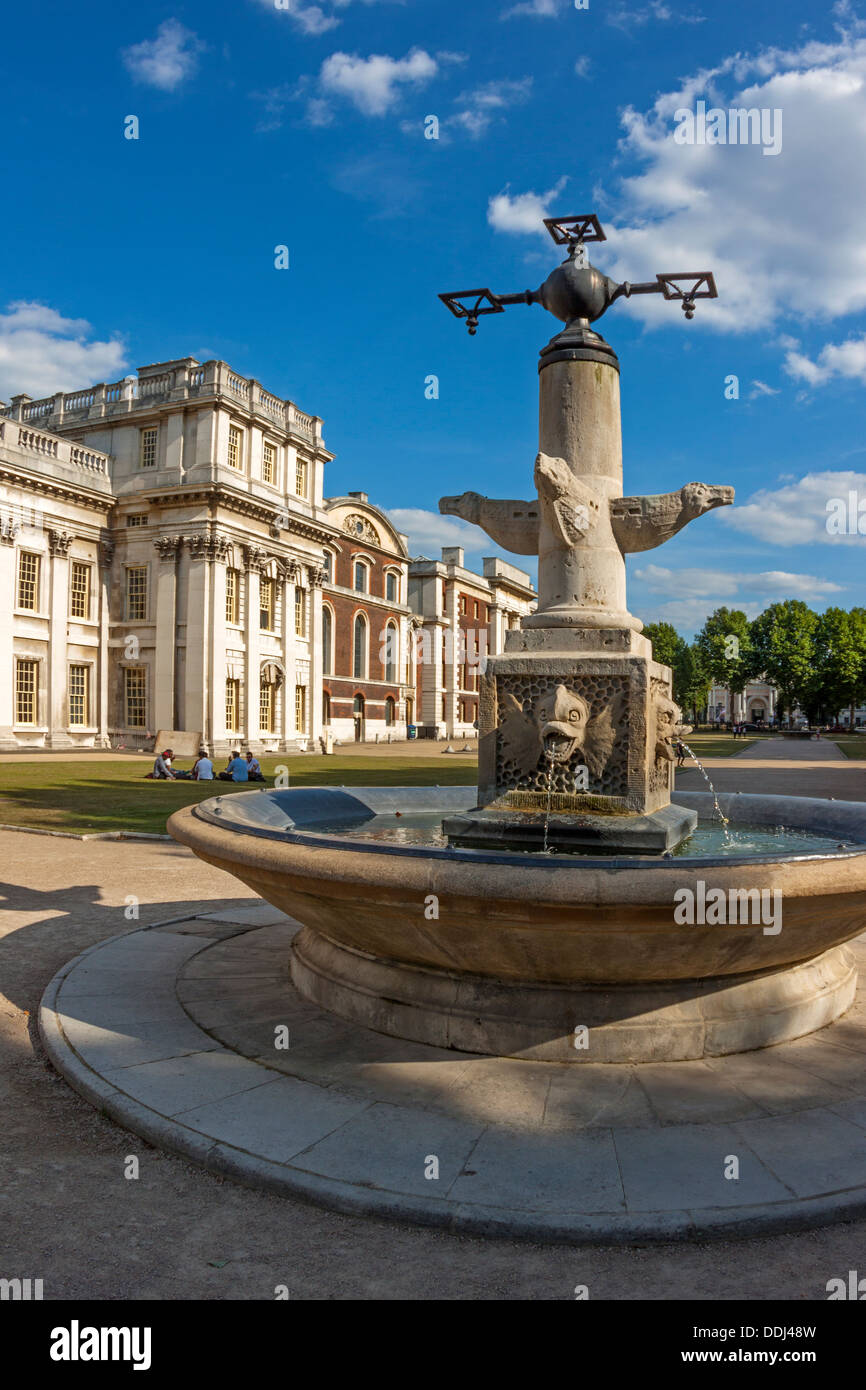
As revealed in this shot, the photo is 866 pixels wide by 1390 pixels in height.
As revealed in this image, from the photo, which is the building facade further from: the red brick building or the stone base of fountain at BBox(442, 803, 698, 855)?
the stone base of fountain at BBox(442, 803, 698, 855)

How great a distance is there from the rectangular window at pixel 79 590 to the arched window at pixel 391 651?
26.1 meters

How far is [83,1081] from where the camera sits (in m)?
4.51

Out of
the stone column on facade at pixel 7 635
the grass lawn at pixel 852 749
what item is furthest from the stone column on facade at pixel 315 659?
the grass lawn at pixel 852 749

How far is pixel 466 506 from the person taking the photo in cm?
732

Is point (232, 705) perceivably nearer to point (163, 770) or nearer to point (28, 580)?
point (28, 580)

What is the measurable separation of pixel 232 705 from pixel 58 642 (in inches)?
355

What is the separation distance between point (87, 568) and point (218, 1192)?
45866 millimetres

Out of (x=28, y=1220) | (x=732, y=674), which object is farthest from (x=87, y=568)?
(x=732, y=674)

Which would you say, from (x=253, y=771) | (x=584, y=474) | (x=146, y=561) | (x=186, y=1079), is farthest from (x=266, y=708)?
(x=186, y=1079)

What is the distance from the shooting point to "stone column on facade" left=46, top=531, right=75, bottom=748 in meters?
42.4

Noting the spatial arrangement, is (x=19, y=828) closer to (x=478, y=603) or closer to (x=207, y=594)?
(x=207, y=594)

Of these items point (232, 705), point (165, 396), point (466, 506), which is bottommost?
point (232, 705)

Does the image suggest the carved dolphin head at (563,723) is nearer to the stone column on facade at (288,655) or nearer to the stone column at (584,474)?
the stone column at (584,474)

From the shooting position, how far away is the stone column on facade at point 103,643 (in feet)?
148
